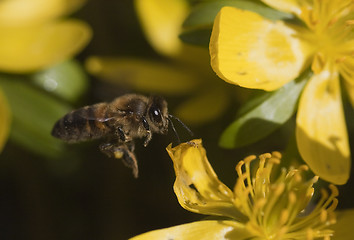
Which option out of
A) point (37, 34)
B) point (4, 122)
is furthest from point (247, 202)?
point (37, 34)

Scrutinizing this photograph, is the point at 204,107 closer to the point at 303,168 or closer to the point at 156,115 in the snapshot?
the point at 156,115

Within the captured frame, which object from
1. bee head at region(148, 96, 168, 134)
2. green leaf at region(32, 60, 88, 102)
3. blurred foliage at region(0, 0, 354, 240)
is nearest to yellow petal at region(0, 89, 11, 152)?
blurred foliage at region(0, 0, 354, 240)

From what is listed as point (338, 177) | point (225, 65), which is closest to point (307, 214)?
point (338, 177)

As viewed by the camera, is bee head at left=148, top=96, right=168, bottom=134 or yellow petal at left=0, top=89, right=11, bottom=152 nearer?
bee head at left=148, top=96, right=168, bottom=134

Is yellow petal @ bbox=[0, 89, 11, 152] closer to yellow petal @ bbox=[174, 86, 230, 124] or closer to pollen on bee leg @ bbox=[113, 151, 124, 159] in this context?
pollen on bee leg @ bbox=[113, 151, 124, 159]

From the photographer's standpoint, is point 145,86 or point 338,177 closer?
point 338,177

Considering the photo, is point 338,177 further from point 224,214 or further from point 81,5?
point 81,5
